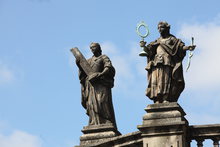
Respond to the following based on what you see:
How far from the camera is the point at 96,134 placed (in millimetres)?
28219

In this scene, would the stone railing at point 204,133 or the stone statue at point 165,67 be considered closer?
the stone railing at point 204,133

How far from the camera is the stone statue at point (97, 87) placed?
28.5m

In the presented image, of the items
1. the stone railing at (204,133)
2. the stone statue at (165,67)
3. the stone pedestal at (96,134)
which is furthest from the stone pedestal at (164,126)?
the stone pedestal at (96,134)

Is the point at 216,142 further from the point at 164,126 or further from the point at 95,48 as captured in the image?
the point at 95,48

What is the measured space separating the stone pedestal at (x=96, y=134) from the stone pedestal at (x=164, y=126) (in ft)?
8.03

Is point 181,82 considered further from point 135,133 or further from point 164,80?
point 135,133

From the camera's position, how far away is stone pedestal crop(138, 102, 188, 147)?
2523 cm

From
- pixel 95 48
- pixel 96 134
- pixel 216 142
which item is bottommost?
pixel 216 142

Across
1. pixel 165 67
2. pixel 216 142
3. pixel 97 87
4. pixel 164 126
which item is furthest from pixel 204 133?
pixel 97 87

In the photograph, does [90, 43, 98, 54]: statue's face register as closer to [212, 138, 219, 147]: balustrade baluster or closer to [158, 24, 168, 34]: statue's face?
[158, 24, 168, 34]: statue's face

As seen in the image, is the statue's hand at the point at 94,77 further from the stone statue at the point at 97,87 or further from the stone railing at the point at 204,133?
the stone railing at the point at 204,133

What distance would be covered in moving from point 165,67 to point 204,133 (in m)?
2.43

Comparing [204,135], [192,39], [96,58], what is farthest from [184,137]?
[96,58]

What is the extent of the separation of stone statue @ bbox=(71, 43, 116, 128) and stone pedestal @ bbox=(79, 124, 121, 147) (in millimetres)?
197
